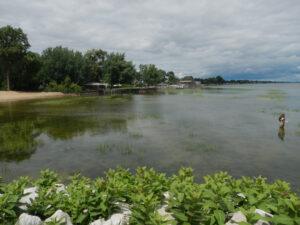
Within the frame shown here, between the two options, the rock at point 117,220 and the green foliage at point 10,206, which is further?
the rock at point 117,220

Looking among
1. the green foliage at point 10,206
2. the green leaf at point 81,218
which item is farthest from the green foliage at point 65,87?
the green leaf at point 81,218

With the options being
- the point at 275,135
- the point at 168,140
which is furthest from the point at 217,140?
the point at 275,135

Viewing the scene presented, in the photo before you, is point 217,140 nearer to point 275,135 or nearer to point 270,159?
point 270,159

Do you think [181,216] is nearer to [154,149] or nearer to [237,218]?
[237,218]

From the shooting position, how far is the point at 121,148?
11.4 metres

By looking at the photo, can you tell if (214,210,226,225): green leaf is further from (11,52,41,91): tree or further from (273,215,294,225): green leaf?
(11,52,41,91): tree

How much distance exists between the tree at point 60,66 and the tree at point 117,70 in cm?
1370

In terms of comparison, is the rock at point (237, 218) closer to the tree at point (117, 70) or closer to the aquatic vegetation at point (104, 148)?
the aquatic vegetation at point (104, 148)

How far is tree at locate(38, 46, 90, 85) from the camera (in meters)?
63.4

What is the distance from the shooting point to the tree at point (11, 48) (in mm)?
51188

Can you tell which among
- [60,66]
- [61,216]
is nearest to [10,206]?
[61,216]

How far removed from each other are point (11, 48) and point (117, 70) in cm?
3789

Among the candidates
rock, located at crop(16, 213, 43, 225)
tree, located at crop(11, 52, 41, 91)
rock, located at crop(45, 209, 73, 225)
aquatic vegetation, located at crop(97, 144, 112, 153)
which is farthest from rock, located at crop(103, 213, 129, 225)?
tree, located at crop(11, 52, 41, 91)

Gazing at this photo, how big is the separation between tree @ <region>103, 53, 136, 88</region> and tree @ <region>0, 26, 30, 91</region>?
30931 millimetres
